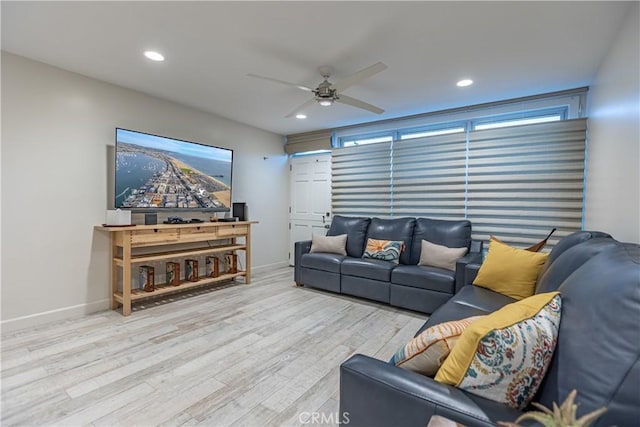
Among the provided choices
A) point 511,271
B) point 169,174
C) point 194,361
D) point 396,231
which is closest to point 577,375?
point 511,271

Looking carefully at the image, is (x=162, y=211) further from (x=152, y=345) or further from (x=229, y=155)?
(x=152, y=345)

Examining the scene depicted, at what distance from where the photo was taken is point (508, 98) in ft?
11.9

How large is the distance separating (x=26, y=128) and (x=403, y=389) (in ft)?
12.2

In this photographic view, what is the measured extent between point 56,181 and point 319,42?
286 cm

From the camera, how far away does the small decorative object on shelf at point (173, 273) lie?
364cm

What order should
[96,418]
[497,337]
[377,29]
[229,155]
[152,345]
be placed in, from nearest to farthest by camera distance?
[497,337] → [96,418] → [377,29] → [152,345] → [229,155]

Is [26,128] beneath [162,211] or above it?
above

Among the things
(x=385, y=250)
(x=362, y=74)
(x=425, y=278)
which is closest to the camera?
(x=362, y=74)

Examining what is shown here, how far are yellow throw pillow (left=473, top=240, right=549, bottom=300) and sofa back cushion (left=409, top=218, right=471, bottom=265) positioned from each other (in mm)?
917

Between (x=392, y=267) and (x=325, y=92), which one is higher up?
(x=325, y=92)

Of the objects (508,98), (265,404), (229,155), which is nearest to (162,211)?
(229,155)

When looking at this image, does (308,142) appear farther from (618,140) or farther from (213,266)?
(618,140)

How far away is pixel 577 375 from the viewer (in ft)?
2.75

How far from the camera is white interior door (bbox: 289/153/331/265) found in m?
5.29
